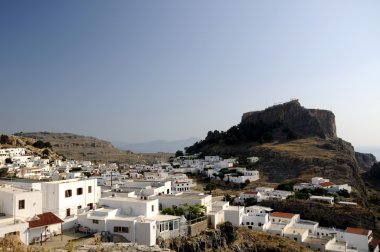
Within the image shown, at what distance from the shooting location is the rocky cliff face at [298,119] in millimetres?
98250

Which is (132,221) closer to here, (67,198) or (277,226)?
(67,198)

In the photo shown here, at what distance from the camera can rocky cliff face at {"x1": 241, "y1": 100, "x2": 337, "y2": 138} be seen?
322ft

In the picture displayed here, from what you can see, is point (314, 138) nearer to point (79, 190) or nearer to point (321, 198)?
point (321, 198)

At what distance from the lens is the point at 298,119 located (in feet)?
336

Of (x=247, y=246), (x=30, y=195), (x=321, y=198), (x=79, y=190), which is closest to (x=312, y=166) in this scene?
(x=321, y=198)

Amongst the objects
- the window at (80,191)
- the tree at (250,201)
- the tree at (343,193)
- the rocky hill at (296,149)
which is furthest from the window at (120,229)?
the tree at (343,193)

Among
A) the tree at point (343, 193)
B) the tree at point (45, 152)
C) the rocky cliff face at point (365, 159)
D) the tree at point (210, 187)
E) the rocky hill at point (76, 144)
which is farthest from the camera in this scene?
the rocky hill at point (76, 144)

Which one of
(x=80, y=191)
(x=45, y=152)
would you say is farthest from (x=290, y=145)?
(x=80, y=191)

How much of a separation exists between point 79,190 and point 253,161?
185ft

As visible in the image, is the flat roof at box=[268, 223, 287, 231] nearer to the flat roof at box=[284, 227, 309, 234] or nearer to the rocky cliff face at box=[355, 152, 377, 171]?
the flat roof at box=[284, 227, 309, 234]

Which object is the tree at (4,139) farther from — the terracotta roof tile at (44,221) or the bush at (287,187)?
the terracotta roof tile at (44,221)

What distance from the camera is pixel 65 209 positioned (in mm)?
23422

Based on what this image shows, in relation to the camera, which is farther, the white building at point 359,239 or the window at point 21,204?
the white building at point 359,239

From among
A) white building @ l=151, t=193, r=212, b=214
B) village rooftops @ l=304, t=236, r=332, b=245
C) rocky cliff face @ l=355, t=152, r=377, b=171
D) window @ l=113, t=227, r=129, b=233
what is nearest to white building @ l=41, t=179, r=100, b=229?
window @ l=113, t=227, r=129, b=233
